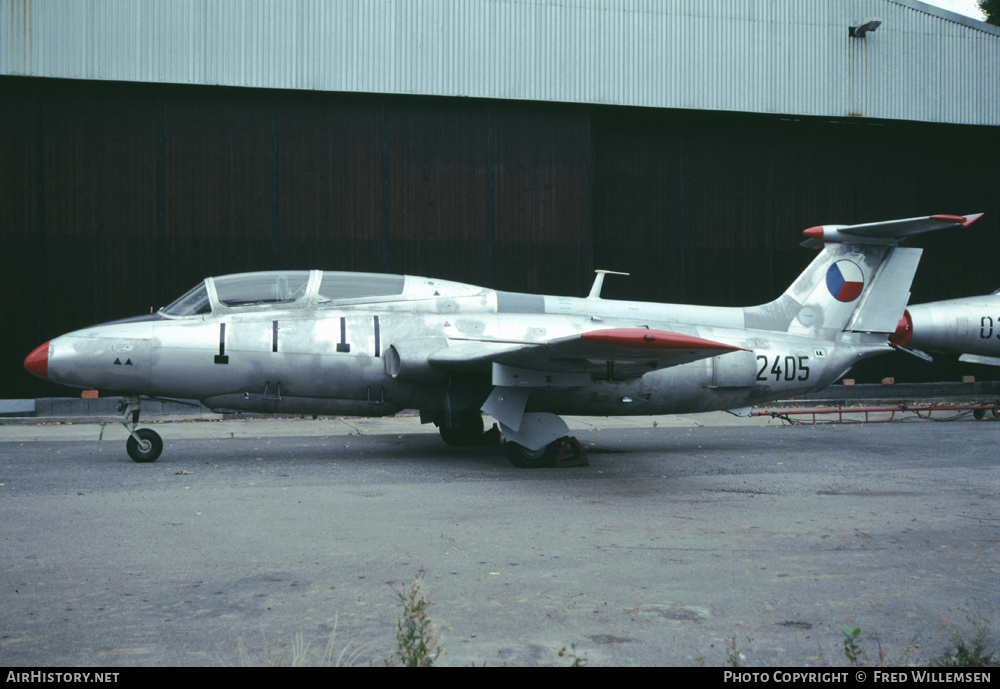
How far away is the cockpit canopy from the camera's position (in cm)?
1010

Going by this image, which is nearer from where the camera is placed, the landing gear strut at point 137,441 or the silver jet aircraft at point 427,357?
the silver jet aircraft at point 427,357

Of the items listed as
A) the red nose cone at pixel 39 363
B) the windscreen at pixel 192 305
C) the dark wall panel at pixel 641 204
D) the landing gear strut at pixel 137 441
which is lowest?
the landing gear strut at pixel 137 441

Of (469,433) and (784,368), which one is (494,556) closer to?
(469,433)

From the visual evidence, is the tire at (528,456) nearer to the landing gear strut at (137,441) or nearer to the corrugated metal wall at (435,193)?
the landing gear strut at (137,441)

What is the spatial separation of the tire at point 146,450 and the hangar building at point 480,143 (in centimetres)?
759

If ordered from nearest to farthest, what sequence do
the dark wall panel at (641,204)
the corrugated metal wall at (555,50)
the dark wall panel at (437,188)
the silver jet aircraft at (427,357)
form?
the silver jet aircraft at (427,357)
the corrugated metal wall at (555,50)
the dark wall panel at (437,188)
the dark wall panel at (641,204)

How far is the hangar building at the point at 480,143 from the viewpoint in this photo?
16250mm

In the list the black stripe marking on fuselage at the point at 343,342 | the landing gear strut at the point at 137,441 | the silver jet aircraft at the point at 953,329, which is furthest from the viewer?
the silver jet aircraft at the point at 953,329

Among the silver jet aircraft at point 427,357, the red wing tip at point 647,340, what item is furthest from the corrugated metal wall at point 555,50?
the red wing tip at point 647,340

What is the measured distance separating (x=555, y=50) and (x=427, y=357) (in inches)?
425

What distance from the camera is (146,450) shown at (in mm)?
9852

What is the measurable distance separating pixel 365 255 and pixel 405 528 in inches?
468

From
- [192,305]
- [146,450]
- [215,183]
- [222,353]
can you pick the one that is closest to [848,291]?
[222,353]

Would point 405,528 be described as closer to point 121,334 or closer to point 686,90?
point 121,334
